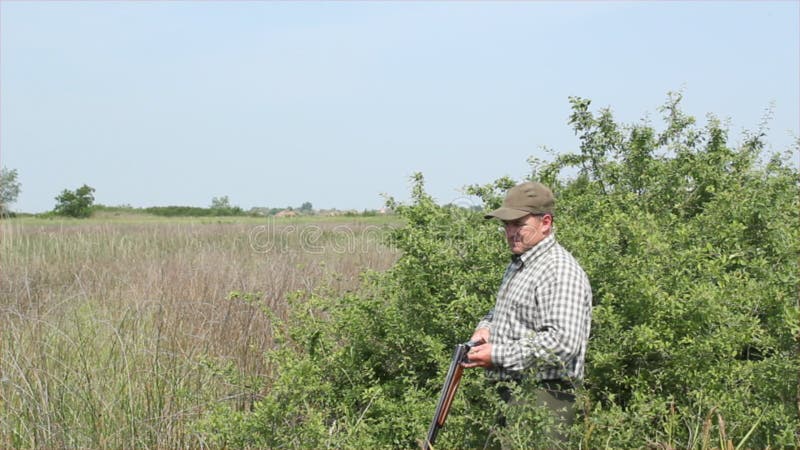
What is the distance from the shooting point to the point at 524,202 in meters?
3.42

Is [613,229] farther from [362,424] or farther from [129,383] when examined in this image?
[129,383]

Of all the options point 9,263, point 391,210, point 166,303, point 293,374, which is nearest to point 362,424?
point 293,374

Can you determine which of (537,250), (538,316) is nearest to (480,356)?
(538,316)

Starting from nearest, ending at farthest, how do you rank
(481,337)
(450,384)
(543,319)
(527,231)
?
1. (543,319)
2. (450,384)
3. (527,231)
4. (481,337)

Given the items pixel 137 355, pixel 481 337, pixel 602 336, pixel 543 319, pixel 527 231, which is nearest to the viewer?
pixel 543 319

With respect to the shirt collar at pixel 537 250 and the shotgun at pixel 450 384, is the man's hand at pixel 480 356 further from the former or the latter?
the shirt collar at pixel 537 250

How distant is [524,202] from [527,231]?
0.43 ft

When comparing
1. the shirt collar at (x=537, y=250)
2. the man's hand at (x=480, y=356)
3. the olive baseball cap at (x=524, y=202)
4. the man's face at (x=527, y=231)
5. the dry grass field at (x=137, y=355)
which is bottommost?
the dry grass field at (x=137, y=355)

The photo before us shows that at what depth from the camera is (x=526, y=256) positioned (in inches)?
135

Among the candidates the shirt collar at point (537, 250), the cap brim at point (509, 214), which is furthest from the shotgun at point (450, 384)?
the cap brim at point (509, 214)

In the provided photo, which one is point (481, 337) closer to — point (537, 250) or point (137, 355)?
point (537, 250)

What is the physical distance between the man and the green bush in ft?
0.71

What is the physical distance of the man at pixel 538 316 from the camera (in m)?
3.19

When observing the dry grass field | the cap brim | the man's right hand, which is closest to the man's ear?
the cap brim
